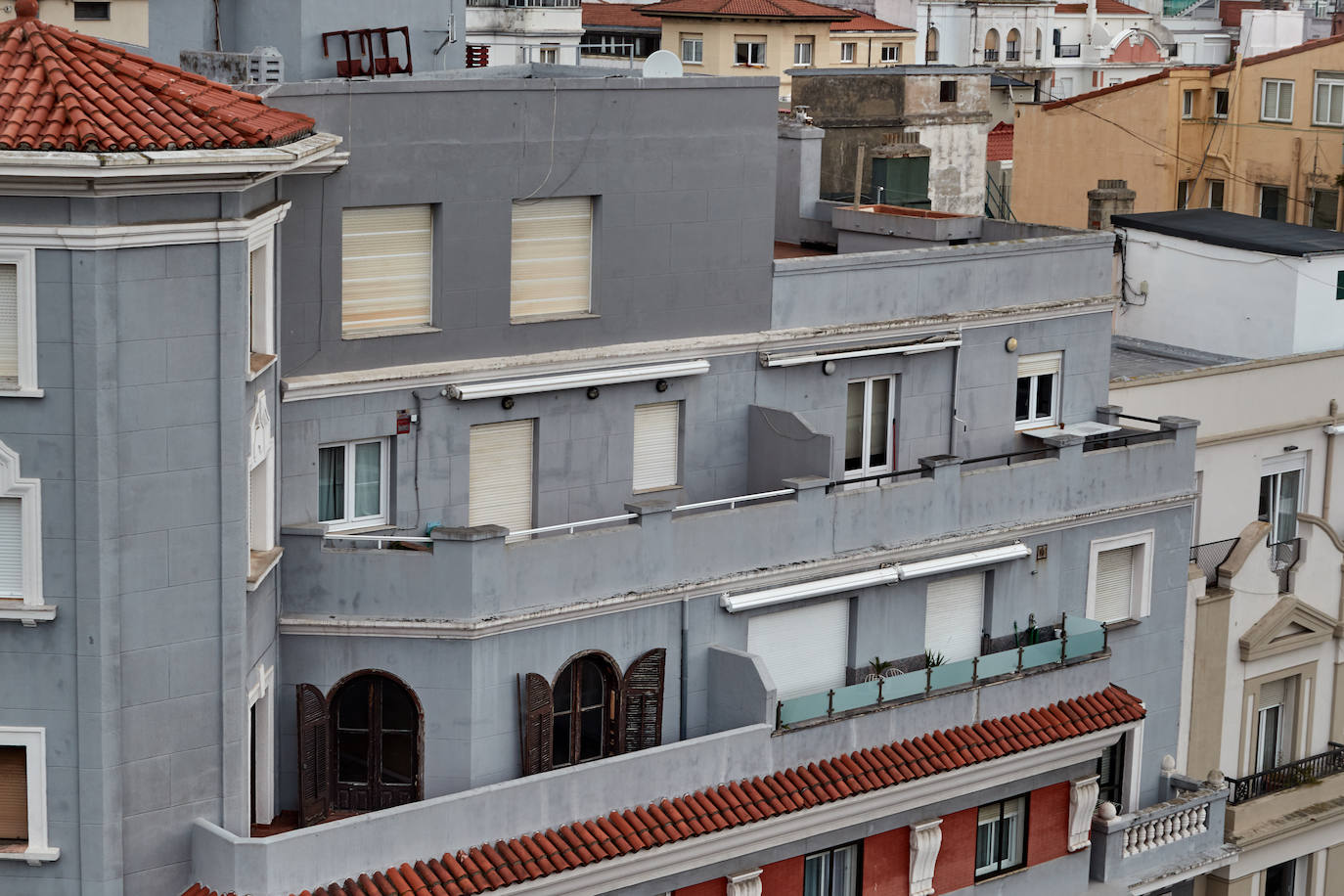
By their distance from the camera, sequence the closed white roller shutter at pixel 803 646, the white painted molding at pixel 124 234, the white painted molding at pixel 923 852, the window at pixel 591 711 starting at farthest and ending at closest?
the white painted molding at pixel 923 852 → the closed white roller shutter at pixel 803 646 → the window at pixel 591 711 → the white painted molding at pixel 124 234

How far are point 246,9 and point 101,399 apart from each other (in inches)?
454

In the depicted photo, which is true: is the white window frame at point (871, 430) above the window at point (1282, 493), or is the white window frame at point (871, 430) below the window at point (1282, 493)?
above

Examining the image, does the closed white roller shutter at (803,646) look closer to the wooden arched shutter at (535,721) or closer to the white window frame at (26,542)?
the wooden arched shutter at (535,721)

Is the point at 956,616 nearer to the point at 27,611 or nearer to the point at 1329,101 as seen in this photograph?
the point at 27,611

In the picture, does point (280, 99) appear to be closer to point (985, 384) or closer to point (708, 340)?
point (708, 340)

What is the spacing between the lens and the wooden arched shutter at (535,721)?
31.5 m

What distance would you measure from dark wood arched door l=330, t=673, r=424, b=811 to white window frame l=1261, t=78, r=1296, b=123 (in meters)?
45.8

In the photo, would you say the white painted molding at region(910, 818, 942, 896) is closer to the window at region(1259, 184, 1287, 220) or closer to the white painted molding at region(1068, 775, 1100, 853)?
the white painted molding at region(1068, 775, 1100, 853)

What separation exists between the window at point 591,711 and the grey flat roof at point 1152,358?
600 inches

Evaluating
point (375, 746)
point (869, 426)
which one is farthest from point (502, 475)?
point (869, 426)

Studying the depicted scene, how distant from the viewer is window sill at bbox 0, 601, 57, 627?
27.1 m

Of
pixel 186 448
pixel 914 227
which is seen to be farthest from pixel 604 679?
pixel 914 227

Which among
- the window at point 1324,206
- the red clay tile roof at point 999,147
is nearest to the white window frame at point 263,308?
the window at point 1324,206

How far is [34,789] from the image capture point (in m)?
27.7
